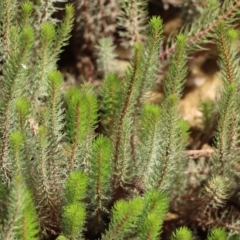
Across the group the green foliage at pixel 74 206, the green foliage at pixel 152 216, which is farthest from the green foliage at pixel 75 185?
the green foliage at pixel 152 216

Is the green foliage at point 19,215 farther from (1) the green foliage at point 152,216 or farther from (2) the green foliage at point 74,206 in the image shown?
(1) the green foliage at point 152,216

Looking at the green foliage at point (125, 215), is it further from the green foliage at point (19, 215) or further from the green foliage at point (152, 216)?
the green foliage at point (19, 215)

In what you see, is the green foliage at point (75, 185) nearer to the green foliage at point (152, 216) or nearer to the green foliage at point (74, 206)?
the green foliage at point (74, 206)

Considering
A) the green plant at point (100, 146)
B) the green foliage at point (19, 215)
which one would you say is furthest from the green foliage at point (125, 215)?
the green foliage at point (19, 215)

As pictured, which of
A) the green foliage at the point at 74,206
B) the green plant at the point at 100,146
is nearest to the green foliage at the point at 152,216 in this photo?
the green plant at the point at 100,146

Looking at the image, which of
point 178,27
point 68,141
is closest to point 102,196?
point 68,141

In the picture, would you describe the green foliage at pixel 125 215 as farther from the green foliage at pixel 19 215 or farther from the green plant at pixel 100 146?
the green foliage at pixel 19 215

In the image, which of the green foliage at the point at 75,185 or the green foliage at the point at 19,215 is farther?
the green foliage at the point at 75,185

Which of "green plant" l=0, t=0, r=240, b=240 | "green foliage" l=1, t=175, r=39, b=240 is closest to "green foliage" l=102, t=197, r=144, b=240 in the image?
"green plant" l=0, t=0, r=240, b=240

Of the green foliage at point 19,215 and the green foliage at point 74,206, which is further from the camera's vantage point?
the green foliage at point 74,206
